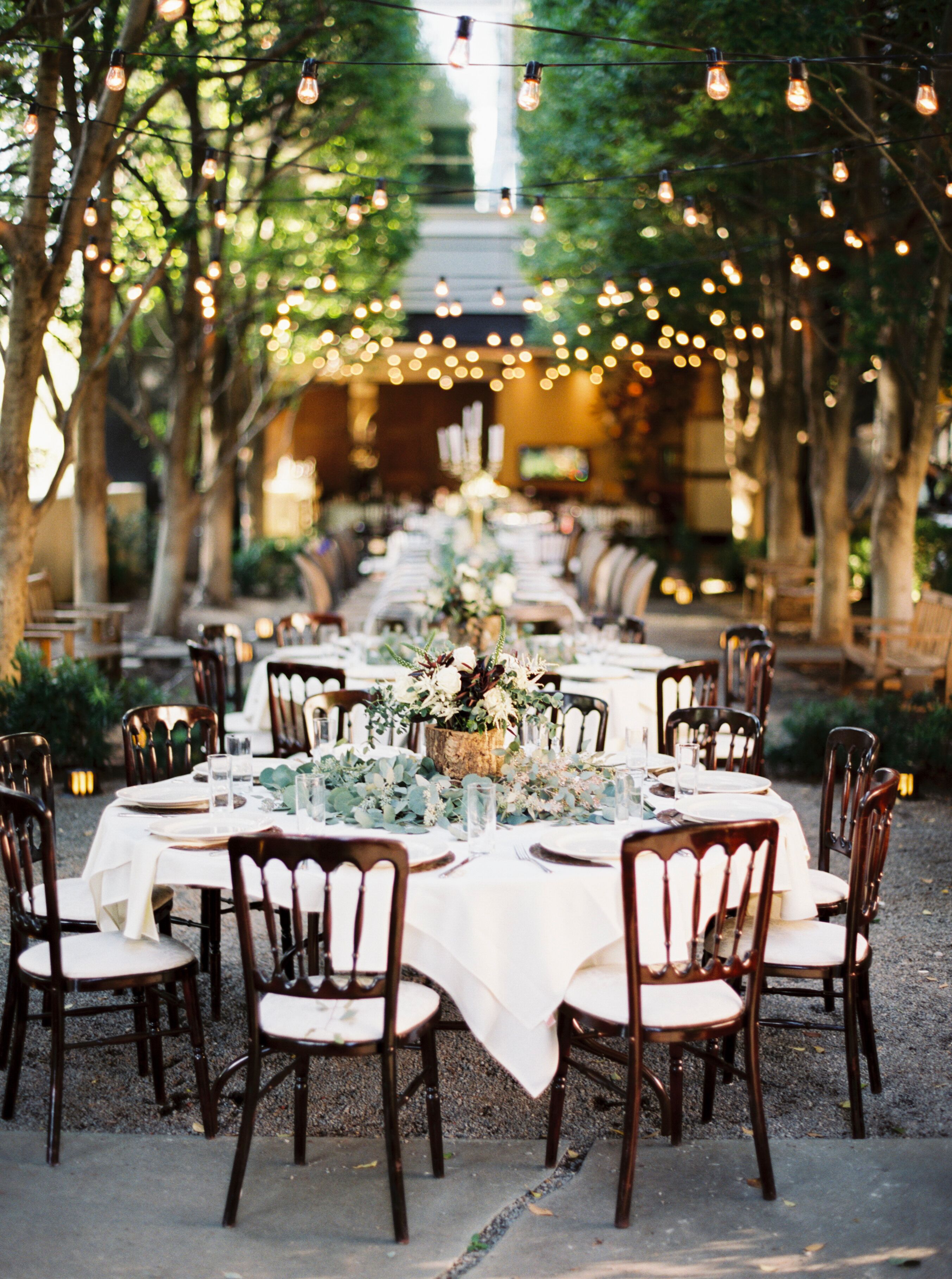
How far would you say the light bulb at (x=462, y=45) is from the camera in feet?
15.9

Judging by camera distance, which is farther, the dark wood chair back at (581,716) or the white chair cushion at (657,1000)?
the dark wood chair back at (581,716)

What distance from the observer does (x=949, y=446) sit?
69.7 ft

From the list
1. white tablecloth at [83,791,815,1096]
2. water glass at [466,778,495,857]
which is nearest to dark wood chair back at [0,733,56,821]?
white tablecloth at [83,791,815,1096]

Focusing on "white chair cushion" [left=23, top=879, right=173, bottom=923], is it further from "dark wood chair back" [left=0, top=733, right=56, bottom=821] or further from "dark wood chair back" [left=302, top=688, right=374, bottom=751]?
"dark wood chair back" [left=302, top=688, right=374, bottom=751]

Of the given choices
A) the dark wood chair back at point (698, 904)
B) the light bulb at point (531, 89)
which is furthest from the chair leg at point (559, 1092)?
the light bulb at point (531, 89)

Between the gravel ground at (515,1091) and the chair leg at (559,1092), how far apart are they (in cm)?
16

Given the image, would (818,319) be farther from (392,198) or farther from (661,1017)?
(661,1017)

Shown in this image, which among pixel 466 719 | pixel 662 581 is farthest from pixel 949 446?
pixel 466 719

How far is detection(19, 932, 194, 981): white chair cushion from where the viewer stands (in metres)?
3.69

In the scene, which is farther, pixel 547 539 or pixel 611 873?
pixel 547 539

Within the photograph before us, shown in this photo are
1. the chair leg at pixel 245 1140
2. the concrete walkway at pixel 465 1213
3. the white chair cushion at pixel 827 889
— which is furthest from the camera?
the white chair cushion at pixel 827 889

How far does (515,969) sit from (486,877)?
25cm

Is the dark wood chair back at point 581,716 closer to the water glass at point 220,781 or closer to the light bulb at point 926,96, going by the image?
the water glass at point 220,781

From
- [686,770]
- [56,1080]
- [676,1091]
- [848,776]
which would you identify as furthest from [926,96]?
[56,1080]
